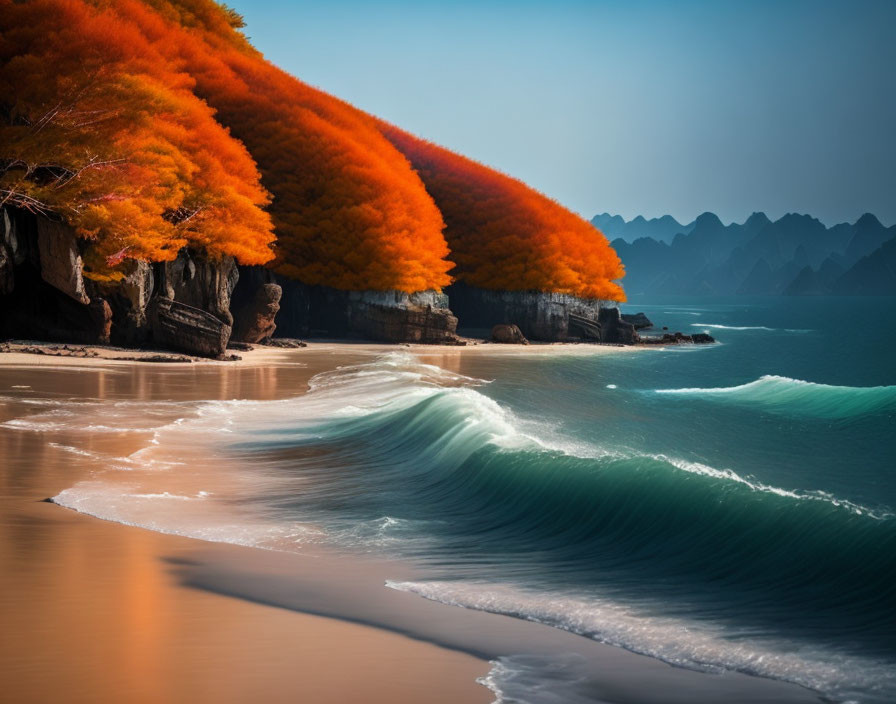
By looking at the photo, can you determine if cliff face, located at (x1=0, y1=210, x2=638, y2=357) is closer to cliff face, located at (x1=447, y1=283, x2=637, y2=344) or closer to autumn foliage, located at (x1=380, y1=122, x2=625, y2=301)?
cliff face, located at (x1=447, y1=283, x2=637, y2=344)

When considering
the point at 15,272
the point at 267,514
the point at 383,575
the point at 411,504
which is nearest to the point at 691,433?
the point at 411,504

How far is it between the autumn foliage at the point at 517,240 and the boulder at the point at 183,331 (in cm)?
4159

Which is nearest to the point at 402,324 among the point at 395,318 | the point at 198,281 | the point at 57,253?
the point at 395,318

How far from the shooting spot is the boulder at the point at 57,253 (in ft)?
119

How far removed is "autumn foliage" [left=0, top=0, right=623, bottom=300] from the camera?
1449 inches

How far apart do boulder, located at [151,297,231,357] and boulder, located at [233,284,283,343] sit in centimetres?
1136

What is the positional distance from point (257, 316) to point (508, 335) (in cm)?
2312

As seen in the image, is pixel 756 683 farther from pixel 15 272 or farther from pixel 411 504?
pixel 15 272

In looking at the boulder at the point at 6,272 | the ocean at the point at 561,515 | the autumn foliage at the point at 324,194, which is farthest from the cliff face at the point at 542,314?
the ocean at the point at 561,515

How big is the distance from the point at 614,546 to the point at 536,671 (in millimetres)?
4929

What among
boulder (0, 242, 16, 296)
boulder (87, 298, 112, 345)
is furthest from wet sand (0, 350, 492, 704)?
boulder (87, 298, 112, 345)

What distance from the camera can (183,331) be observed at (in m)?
39.8

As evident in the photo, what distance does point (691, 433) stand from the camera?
28078 millimetres

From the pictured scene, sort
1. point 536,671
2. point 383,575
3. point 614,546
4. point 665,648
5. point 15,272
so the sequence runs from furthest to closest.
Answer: point 15,272 → point 614,546 → point 383,575 → point 665,648 → point 536,671
